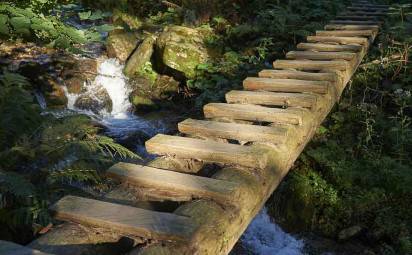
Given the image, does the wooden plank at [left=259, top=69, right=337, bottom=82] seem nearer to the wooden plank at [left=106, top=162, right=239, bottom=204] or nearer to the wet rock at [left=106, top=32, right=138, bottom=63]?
the wooden plank at [left=106, top=162, right=239, bottom=204]

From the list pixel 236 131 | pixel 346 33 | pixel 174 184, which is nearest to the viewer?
pixel 174 184

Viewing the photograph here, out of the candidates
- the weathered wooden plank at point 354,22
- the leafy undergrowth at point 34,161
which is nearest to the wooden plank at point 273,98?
the leafy undergrowth at point 34,161

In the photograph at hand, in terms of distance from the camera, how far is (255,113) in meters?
3.98

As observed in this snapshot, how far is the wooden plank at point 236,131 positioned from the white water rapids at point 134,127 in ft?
7.83

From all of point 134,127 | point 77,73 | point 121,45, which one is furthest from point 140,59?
point 134,127

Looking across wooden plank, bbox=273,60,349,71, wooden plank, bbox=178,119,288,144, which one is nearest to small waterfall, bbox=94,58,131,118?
wooden plank, bbox=273,60,349,71

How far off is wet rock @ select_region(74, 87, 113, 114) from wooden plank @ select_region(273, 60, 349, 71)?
431 cm

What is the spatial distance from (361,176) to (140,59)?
5.60 m

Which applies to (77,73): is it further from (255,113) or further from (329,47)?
(255,113)

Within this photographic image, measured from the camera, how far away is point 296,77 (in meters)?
5.09

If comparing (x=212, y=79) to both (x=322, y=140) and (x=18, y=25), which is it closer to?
(x=322, y=140)

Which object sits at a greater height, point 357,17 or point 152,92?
point 357,17

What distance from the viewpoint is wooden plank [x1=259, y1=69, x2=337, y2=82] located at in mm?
4922

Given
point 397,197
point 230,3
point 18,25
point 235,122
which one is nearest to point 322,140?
point 397,197
